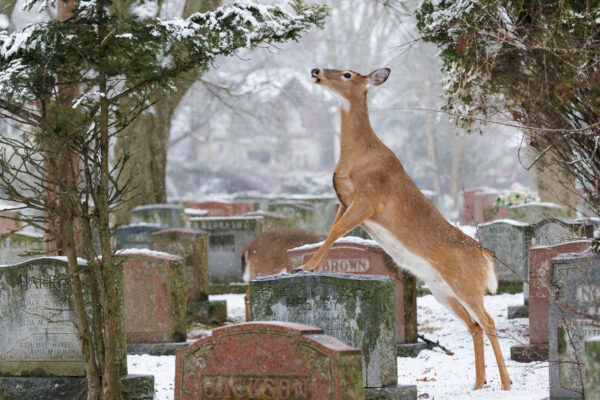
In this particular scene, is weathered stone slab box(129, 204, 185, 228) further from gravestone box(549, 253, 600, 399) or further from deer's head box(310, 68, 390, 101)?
gravestone box(549, 253, 600, 399)

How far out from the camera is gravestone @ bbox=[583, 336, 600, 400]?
158 inches

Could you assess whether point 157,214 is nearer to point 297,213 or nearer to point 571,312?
point 297,213

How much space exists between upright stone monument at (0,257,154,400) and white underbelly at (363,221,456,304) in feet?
7.71

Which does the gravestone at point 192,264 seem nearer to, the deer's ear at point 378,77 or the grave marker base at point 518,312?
the grave marker base at point 518,312

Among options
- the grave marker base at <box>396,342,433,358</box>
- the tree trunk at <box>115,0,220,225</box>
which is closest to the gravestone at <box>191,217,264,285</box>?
the tree trunk at <box>115,0,220,225</box>

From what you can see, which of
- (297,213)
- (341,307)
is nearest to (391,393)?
(341,307)

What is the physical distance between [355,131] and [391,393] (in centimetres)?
222

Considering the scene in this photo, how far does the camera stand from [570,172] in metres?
8.12

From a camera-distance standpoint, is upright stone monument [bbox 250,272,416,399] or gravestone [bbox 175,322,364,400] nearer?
gravestone [bbox 175,322,364,400]

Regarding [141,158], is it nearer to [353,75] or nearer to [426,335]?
[426,335]

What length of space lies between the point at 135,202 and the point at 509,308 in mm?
10959

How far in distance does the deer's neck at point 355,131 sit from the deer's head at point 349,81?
0.08 metres

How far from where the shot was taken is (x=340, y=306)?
22.4 feet

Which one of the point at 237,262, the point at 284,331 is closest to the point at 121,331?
the point at 284,331
